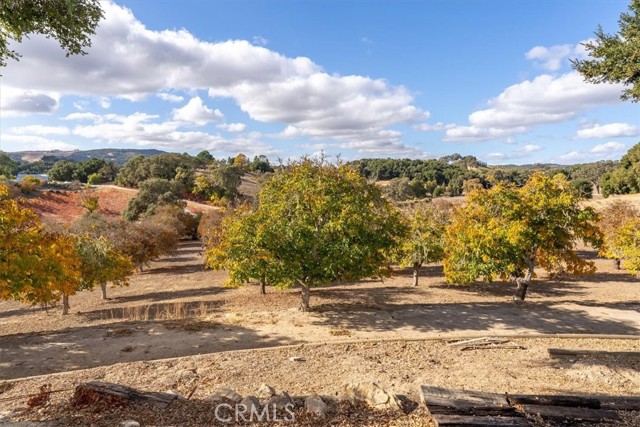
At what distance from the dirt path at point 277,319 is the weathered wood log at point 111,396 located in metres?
4.82

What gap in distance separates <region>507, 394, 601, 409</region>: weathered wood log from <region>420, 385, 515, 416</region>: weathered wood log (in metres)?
0.26

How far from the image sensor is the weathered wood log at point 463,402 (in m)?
6.78

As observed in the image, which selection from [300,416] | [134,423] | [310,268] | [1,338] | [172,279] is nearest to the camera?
[134,423]

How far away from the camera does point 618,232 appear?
76.3 ft

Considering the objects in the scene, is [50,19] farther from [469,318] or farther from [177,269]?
[177,269]

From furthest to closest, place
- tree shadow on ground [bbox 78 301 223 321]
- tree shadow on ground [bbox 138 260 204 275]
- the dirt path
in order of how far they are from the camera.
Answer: tree shadow on ground [bbox 138 260 204 275] → tree shadow on ground [bbox 78 301 223 321] → the dirt path

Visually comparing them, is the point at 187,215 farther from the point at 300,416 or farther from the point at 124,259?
the point at 300,416

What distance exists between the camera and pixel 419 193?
95.5 metres

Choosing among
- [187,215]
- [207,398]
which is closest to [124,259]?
[207,398]

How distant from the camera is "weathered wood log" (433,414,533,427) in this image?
629 cm

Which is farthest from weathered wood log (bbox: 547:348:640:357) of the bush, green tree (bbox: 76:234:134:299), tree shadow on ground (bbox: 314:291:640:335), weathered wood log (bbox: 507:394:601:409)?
the bush

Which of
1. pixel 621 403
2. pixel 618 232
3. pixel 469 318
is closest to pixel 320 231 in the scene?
pixel 469 318

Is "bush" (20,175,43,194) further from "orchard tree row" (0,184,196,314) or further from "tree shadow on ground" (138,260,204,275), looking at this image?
"orchard tree row" (0,184,196,314)

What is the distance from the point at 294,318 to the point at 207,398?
9.31m
